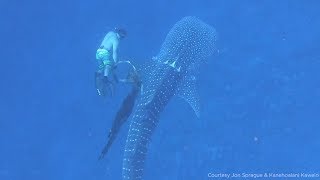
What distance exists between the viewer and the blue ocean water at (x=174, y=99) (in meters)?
12.3

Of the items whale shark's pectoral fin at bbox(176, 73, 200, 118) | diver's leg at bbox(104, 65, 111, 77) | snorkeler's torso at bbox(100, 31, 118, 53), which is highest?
snorkeler's torso at bbox(100, 31, 118, 53)

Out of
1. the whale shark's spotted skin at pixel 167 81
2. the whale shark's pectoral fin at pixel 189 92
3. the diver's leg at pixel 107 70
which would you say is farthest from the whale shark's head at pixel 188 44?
the diver's leg at pixel 107 70

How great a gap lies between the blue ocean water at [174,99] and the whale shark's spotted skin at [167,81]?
99 cm

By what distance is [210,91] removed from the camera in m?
12.9

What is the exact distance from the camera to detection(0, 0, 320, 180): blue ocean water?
40.2 ft

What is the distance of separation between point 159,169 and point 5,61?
276 inches

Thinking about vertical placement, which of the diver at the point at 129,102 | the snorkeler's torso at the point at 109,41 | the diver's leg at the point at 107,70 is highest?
the snorkeler's torso at the point at 109,41

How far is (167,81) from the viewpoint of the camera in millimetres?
10555

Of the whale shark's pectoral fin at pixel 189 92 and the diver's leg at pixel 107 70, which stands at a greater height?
the diver's leg at pixel 107 70

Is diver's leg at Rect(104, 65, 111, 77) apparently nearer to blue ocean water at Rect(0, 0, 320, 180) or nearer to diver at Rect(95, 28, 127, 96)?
diver at Rect(95, 28, 127, 96)

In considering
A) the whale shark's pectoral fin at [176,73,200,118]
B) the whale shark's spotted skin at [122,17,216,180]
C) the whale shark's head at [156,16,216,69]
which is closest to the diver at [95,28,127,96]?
the whale shark's spotted skin at [122,17,216,180]

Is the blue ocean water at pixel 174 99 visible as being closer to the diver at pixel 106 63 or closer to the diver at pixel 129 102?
the diver at pixel 106 63

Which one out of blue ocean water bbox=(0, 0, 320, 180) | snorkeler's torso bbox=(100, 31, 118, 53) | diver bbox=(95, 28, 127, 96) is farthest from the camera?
blue ocean water bbox=(0, 0, 320, 180)

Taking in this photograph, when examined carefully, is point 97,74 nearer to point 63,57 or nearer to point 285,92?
point 63,57
